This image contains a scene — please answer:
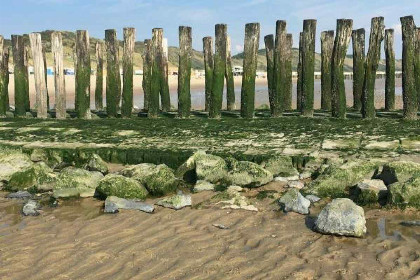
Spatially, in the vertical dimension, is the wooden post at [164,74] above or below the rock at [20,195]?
above

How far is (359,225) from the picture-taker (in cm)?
498

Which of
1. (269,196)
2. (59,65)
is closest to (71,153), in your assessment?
(269,196)

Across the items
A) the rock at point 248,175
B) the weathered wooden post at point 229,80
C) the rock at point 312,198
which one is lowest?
the rock at point 312,198

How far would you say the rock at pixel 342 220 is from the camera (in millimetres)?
4969

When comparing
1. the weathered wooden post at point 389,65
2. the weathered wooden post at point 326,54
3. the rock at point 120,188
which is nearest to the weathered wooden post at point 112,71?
the weathered wooden post at point 326,54

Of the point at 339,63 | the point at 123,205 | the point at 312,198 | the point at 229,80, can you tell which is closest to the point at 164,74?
the point at 229,80

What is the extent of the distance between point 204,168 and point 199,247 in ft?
7.76

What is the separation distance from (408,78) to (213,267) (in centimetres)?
749

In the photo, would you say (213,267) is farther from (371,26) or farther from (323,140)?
(371,26)

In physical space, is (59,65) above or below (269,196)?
above

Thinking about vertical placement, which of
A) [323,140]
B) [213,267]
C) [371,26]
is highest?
[371,26]

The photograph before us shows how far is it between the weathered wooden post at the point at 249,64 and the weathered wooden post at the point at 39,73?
16.5ft

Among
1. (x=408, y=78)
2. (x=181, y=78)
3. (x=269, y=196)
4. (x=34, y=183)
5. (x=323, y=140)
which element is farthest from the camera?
(x=181, y=78)

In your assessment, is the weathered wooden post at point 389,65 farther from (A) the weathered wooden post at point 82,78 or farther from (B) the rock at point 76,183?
(B) the rock at point 76,183
